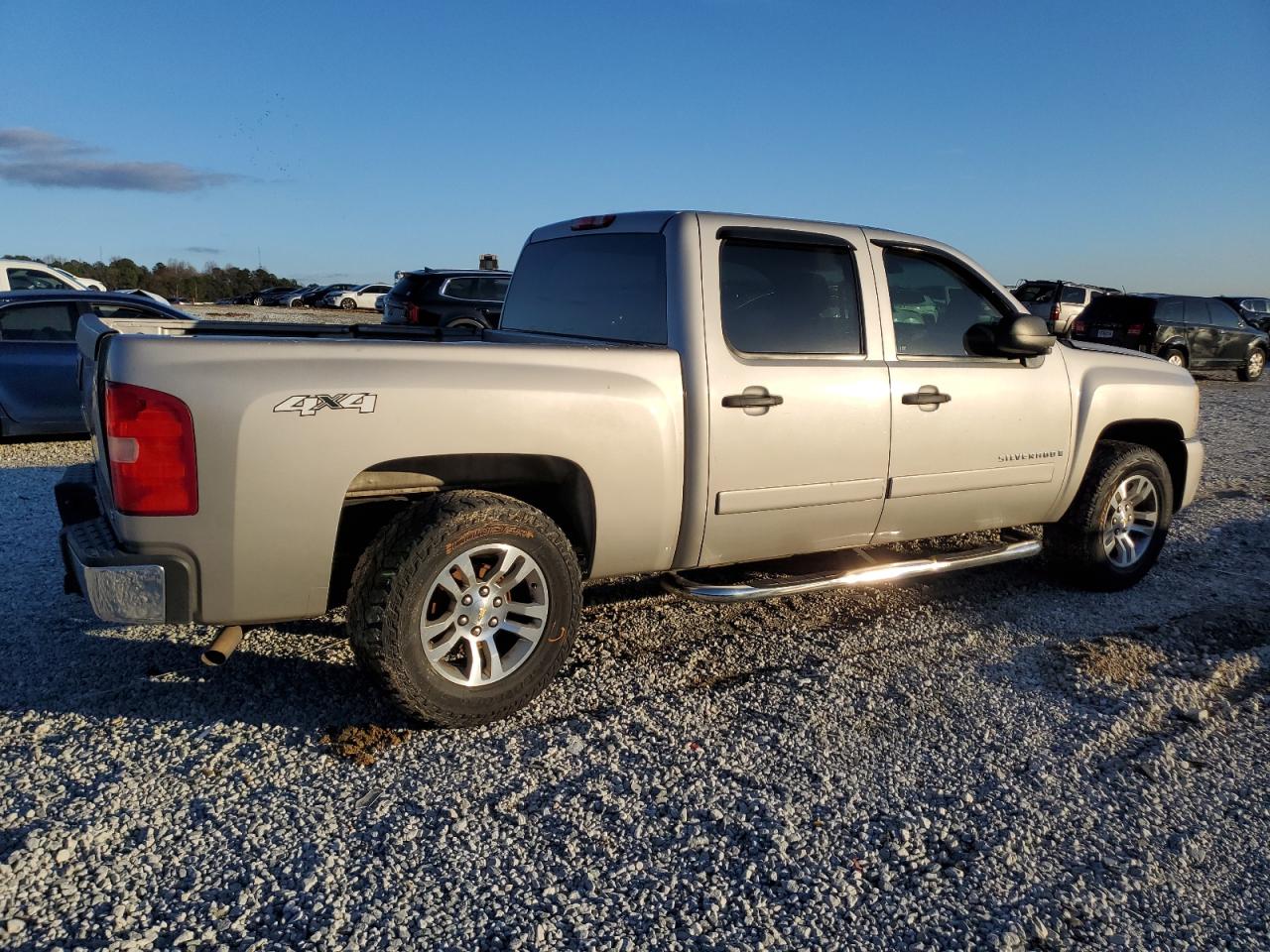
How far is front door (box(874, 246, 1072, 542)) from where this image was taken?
14.0 ft

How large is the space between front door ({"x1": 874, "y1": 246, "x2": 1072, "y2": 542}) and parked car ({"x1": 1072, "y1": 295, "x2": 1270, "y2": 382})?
14.0 meters

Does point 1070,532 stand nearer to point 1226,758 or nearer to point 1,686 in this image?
point 1226,758

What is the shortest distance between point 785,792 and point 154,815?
6.46ft

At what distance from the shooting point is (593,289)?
4.36 m

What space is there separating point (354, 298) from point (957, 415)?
4361 centimetres

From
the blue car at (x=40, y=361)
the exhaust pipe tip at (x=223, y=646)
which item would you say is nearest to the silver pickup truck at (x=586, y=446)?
the exhaust pipe tip at (x=223, y=646)

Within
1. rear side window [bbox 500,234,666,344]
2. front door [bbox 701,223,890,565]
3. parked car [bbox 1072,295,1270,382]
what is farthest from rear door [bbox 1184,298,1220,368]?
rear side window [bbox 500,234,666,344]

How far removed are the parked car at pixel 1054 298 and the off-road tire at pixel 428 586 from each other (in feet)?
60.3

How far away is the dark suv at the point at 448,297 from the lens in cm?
1431

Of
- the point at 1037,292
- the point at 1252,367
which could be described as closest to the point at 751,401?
the point at 1037,292

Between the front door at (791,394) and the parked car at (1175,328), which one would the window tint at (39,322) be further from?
the parked car at (1175,328)

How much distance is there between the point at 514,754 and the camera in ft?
10.7

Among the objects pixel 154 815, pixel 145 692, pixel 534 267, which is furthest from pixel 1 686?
pixel 534 267

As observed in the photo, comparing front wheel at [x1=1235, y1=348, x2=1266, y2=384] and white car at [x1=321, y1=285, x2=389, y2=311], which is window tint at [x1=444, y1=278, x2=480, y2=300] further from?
white car at [x1=321, y1=285, x2=389, y2=311]
